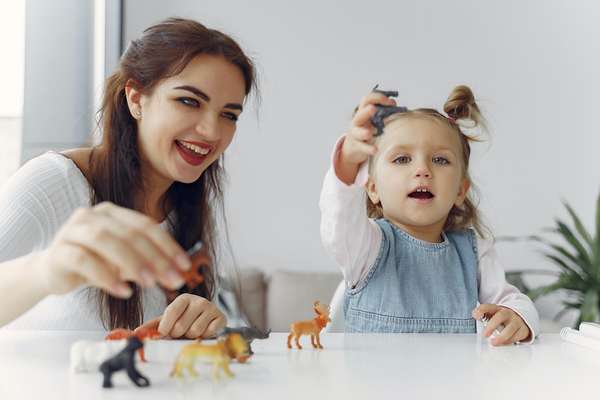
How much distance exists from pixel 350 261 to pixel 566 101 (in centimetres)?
323

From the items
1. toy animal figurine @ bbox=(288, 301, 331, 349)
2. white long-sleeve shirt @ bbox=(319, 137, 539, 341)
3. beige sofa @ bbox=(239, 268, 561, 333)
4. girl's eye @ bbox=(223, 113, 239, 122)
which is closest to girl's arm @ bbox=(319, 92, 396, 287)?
white long-sleeve shirt @ bbox=(319, 137, 539, 341)

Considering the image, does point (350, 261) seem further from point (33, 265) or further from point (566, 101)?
point (566, 101)

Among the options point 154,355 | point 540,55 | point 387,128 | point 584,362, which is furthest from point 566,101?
point 154,355

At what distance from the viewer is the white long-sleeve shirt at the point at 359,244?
1209mm

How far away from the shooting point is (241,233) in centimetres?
417

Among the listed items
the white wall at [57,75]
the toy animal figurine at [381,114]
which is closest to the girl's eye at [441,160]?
the toy animal figurine at [381,114]

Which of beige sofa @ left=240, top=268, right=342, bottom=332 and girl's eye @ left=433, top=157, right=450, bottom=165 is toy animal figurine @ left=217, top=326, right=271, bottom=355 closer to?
girl's eye @ left=433, top=157, right=450, bottom=165

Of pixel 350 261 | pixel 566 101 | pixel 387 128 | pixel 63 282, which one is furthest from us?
pixel 566 101

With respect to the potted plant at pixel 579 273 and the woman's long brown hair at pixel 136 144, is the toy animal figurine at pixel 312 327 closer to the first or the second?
the woman's long brown hair at pixel 136 144

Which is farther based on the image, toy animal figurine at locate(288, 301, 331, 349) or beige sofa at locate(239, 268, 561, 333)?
beige sofa at locate(239, 268, 561, 333)

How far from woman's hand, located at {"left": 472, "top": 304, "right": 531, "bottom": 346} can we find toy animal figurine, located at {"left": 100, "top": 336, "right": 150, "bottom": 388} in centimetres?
57

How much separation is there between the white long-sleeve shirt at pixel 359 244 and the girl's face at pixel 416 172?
0.07 m

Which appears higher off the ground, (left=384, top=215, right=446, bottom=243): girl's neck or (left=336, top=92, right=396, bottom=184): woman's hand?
(left=336, top=92, right=396, bottom=184): woman's hand

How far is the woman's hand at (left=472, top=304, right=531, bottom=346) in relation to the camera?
106 centimetres
